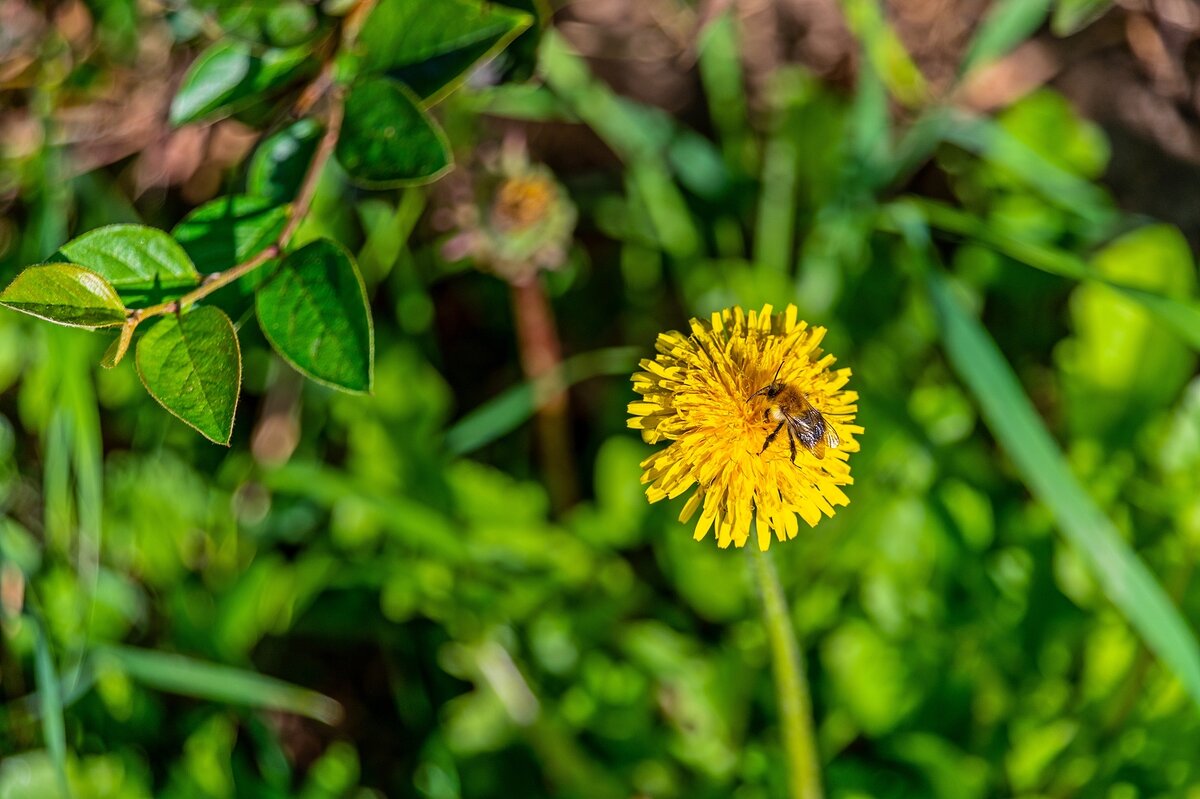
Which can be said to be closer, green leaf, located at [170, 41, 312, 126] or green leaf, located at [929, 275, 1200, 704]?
green leaf, located at [170, 41, 312, 126]

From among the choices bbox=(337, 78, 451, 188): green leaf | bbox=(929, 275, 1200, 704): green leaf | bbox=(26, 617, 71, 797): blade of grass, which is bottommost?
bbox=(26, 617, 71, 797): blade of grass

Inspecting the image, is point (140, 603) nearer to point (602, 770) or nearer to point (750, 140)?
point (602, 770)

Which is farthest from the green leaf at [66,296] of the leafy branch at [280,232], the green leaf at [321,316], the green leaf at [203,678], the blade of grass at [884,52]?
the blade of grass at [884,52]

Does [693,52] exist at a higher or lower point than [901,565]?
higher

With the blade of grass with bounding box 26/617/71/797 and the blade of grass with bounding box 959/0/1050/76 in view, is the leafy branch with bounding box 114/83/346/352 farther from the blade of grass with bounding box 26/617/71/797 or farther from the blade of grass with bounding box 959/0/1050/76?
the blade of grass with bounding box 959/0/1050/76

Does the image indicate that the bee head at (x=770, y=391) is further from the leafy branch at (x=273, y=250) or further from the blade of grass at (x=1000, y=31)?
the blade of grass at (x=1000, y=31)

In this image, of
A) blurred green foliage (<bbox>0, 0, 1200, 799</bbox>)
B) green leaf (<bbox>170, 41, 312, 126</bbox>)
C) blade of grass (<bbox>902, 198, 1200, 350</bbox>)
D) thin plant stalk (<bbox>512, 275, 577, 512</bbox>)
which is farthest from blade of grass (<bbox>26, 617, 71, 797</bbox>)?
blade of grass (<bbox>902, 198, 1200, 350</bbox>)

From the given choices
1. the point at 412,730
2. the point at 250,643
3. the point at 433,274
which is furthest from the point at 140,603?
the point at 433,274
